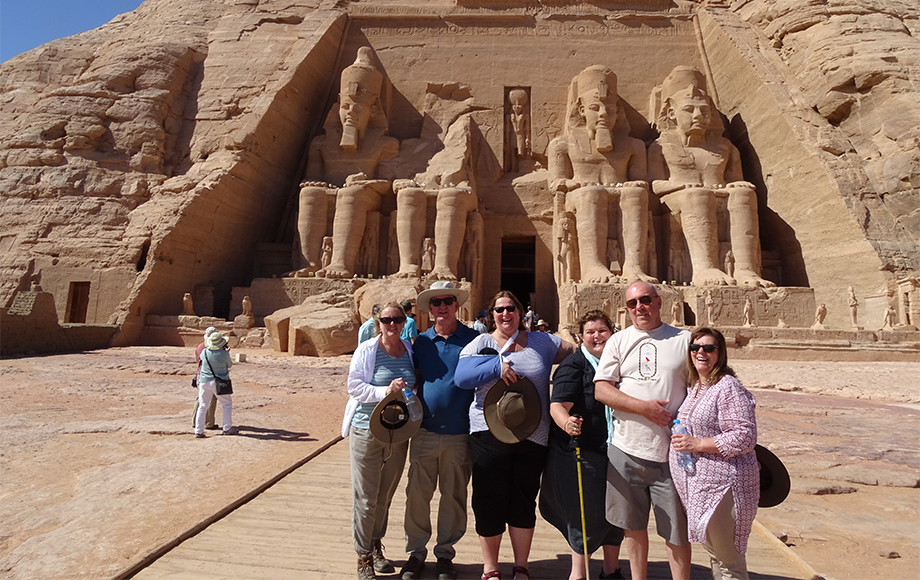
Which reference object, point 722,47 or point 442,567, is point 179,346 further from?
point 722,47

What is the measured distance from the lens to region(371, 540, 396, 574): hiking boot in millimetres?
2219

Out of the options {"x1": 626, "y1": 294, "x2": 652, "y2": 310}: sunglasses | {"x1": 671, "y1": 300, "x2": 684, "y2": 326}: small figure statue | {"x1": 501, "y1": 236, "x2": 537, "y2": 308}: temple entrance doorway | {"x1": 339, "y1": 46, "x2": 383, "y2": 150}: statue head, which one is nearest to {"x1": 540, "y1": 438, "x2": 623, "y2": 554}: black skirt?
{"x1": 626, "y1": 294, "x2": 652, "y2": 310}: sunglasses

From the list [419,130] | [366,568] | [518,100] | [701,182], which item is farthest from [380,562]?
[518,100]

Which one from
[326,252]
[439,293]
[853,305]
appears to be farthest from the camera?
[326,252]

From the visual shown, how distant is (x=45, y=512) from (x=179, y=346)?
31.4ft

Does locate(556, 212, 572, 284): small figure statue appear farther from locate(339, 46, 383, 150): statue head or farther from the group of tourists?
the group of tourists

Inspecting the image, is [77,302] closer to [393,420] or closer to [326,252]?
[326,252]

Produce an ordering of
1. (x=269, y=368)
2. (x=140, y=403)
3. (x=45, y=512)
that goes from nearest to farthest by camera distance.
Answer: (x=45, y=512)
(x=140, y=403)
(x=269, y=368)

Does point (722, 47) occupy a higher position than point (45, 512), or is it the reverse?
point (722, 47)

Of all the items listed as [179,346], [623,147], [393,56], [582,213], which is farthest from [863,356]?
[393,56]

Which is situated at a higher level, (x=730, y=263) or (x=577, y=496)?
(x=730, y=263)

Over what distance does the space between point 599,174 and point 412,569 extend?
1351cm

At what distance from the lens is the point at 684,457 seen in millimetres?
1821

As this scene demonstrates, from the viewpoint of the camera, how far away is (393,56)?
1702 centimetres
